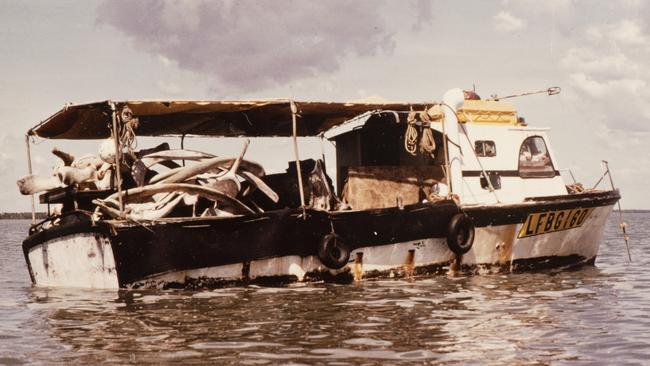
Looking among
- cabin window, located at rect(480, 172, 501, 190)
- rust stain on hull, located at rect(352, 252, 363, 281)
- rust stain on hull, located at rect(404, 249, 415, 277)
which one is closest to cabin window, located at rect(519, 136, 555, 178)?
cabin window, located at rect(480, 172, 501, 190)

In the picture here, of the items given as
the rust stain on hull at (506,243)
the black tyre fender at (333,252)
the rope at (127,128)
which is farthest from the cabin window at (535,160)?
the rope at (127,128)

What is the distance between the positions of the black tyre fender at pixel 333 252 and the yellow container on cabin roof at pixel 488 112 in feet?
12.2

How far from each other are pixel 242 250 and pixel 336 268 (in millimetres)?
1456

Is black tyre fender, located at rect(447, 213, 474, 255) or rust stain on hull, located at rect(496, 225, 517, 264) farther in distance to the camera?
rust stain on hull, located at rect(496, 225, 517, 264)

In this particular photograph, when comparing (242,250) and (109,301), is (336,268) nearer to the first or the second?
(242,250)

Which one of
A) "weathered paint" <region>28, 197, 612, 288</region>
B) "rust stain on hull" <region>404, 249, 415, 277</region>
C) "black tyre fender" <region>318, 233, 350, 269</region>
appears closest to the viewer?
"weathered paint" <region>28, 197, 612, 288</region>

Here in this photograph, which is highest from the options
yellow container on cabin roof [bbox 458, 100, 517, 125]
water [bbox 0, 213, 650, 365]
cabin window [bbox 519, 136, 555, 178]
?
yellow container on cabin roof [bbox 458, 100, 517, 125]

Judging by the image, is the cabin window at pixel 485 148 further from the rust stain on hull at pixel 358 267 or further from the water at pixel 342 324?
the rust stain on hull at pixel 358 267

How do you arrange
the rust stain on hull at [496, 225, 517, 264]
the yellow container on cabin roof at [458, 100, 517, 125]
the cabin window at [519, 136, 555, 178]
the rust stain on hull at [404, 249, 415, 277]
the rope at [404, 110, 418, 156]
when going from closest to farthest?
the rust stain on hull at [404, 249, 415, 277] → the rope at [404, 110, 418, 156] → the rust stain on hull at [496, 225, 517, 264] → the yellow container on cabin roof at [458, 100, 517, 125] → the cabin window at [519, 136, 555, 178]

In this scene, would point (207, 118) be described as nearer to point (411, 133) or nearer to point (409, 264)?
point (411, 133)

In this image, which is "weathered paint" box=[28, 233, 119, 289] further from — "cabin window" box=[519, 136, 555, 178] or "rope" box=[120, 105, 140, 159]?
"cabin window" box=[519, 136, 555, 178]

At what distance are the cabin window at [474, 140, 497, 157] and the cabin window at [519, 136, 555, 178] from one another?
0.68 meters

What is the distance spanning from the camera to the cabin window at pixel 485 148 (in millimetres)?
14055

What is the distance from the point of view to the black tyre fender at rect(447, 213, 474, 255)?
1273 cm
